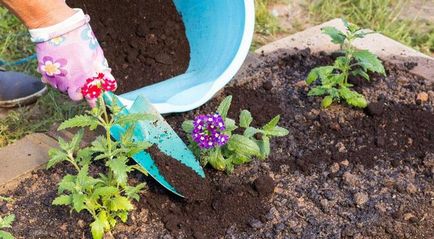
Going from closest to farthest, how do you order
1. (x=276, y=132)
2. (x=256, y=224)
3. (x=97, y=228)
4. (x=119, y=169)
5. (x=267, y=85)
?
(x=119, y=169)
(x=97, y=228)
(x=256, y=224)
(x=276, y=132)
(x=267, y=85)

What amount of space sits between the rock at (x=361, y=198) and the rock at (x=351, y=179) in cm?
6

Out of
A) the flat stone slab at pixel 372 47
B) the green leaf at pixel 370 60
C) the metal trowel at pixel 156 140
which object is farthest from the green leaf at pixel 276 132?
the flat stone slab at pixel 372 47

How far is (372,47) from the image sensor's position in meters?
3.32

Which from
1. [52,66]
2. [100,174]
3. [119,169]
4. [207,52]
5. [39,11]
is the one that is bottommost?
[207,52]

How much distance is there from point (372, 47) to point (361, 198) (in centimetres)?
100

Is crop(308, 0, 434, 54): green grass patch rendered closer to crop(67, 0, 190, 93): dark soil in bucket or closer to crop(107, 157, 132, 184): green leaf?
crop(67, 0, 190, 93): dark soil in bucket

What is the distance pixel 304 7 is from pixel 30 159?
1.74 meters

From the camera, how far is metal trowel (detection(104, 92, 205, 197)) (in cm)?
250

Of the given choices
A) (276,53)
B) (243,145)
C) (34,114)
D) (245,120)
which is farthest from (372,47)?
(34,114)

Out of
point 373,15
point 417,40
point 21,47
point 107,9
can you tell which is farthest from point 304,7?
point 21,47

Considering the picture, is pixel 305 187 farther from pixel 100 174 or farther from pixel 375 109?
pixel 100 174

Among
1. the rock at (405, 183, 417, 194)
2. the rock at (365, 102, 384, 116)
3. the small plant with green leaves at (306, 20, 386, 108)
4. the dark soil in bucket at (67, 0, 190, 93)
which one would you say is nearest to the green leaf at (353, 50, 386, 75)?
the small plant with green leaves at (306, 20, 386, 108)

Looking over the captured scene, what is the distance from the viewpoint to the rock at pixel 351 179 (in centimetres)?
259

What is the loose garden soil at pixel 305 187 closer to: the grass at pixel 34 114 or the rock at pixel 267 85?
the rock at pixel 267 85
